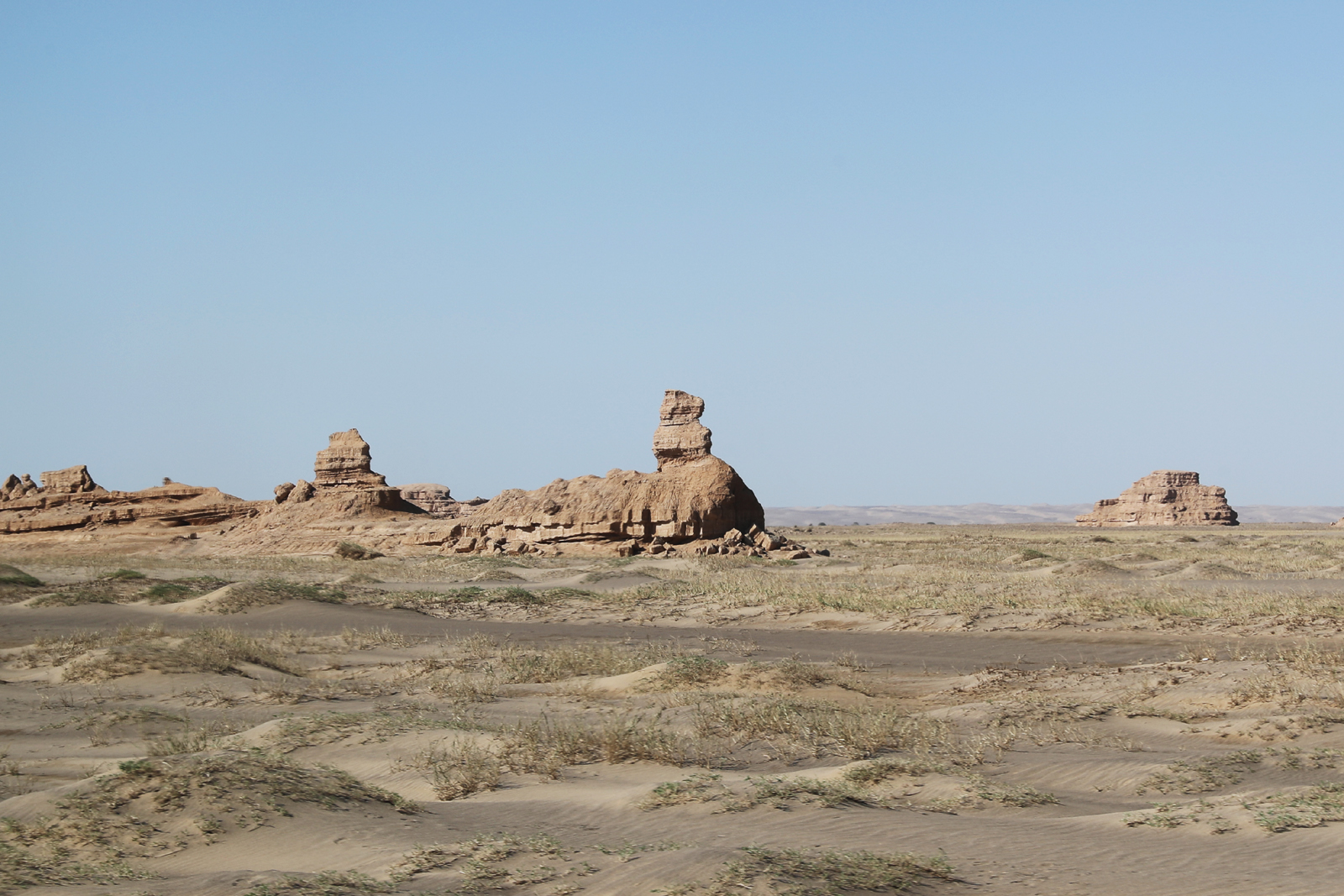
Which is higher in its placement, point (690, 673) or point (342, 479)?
point (342, 479)

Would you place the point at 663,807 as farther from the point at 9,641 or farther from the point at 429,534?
the point at 429,534

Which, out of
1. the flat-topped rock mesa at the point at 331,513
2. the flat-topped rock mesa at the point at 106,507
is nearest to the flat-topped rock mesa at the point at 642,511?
the flat-topped rock mesa at the point at 331,513

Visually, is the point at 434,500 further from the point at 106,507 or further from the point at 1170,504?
the point at 1170,504

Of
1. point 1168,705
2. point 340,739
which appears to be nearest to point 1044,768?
point 1168,705

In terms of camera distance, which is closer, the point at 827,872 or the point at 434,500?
the point at 827,872

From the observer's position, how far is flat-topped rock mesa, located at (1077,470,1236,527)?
341 ft

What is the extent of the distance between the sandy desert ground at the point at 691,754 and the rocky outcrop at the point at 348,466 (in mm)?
27731

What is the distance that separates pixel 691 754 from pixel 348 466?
4333 centimetres

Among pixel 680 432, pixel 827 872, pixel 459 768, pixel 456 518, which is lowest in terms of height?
pixel 459 768

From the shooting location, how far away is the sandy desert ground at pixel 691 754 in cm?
585

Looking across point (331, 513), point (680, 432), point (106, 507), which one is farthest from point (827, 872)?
point (106, 507)

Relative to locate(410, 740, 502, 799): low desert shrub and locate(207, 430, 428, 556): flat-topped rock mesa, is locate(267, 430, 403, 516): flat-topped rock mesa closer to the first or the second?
locate(207, 430, 428, 556): flat-topped rock mesa

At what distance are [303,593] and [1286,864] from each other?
22.6 m

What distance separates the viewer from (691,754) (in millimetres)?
9219
